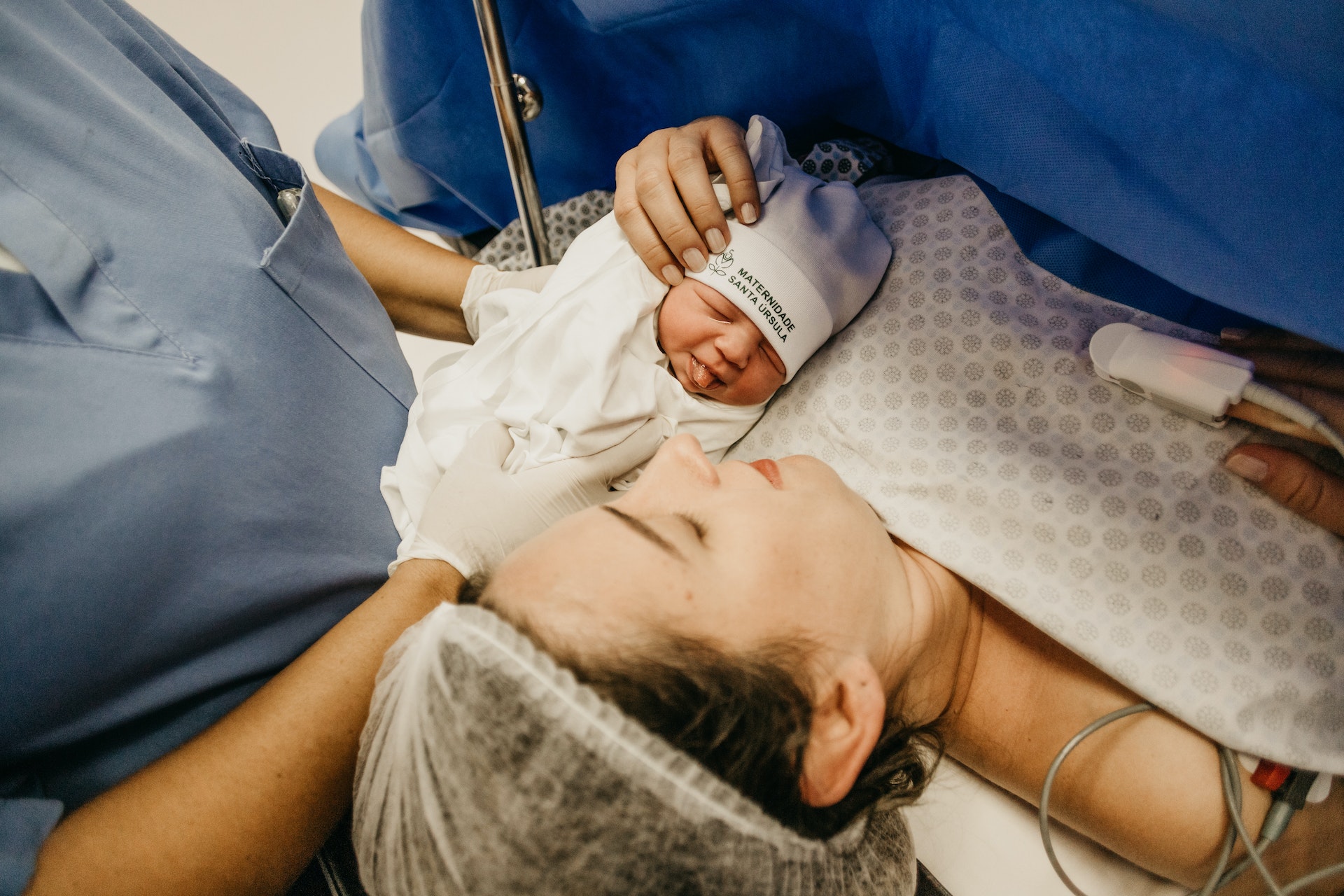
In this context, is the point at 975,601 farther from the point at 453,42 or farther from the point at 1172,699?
the point at 453,42

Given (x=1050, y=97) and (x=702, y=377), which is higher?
(x=1050, y=97)

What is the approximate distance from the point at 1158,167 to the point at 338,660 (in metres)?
0.83

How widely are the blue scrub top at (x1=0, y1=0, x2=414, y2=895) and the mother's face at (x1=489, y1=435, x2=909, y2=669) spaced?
0.30m

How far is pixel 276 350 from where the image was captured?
0.78m

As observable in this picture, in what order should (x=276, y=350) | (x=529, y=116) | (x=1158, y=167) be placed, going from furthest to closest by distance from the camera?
(x=529, y=116) < (x=276, y=350) < (x=1158, y=167)

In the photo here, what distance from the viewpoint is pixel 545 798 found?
1.70ft

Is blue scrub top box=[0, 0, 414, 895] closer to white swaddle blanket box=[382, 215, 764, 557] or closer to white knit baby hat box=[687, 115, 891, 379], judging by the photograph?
white swaddle blanket box=[382, 215, 764, 557]

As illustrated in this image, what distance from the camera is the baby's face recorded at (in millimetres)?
947

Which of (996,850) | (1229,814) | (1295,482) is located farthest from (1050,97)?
(996,850)

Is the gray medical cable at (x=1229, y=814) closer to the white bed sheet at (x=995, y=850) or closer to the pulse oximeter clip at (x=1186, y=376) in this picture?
the white bed sheet at (x=995, y=850)

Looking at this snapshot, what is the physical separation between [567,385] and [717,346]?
8.4 inches

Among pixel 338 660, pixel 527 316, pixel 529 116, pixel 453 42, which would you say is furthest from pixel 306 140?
pixel 338 660

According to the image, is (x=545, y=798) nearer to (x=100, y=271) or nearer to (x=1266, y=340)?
(x=100, y=271)

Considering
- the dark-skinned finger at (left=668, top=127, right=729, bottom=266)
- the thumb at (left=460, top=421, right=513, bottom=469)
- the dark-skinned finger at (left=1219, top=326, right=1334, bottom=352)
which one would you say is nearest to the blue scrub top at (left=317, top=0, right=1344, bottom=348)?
the dark-skinned finger at (left=1219, top=326, right=1334, bottom=352)
